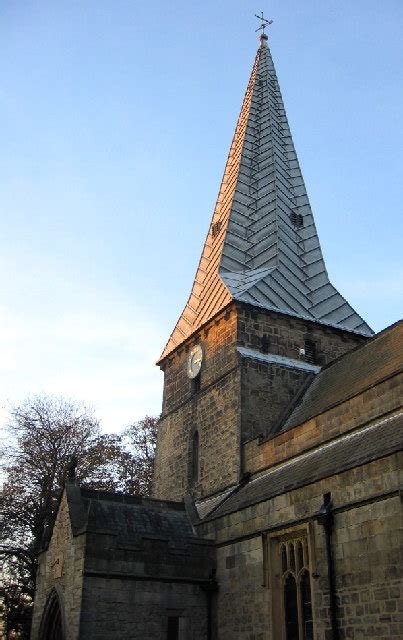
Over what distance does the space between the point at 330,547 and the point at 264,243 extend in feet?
51.6

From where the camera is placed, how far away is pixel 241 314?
2141 centimetres

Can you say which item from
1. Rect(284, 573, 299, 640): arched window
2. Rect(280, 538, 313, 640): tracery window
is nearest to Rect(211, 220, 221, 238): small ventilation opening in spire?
Rect(280, 538, 313, 640): tracery window

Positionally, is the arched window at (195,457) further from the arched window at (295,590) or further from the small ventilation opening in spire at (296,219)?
the small ventilation opening in spire at (296,219)

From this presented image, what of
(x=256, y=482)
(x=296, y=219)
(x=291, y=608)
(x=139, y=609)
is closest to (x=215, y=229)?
(x=296, y=219)

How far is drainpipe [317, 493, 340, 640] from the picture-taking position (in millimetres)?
11125

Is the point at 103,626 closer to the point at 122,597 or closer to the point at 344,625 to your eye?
the point at 122,597

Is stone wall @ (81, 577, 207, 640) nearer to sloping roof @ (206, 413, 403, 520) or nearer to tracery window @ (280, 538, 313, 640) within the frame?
sloping roof @ (206, 413, 403, 520)

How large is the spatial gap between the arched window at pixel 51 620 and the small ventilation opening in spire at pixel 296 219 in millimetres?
17594

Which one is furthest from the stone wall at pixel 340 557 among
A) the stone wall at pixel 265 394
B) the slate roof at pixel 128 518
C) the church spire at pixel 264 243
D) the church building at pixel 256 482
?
the church spire at pixel 264 243

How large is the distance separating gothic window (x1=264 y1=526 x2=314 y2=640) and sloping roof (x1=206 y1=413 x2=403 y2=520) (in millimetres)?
1012

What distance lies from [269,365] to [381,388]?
22.0 feet

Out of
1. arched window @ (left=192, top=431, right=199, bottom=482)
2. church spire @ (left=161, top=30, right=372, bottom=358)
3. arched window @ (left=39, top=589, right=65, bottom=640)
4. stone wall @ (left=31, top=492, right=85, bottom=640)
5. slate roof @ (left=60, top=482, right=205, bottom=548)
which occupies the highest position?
church spire @ (left=161, top=30, right=372, bottom=358)

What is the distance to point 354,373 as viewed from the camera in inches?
692

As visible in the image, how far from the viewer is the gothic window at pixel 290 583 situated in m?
12.3
